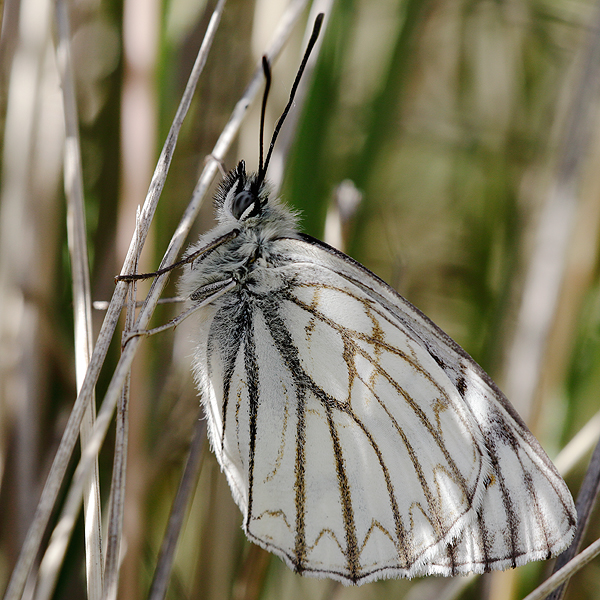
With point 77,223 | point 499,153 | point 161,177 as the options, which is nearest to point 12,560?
point 77,223

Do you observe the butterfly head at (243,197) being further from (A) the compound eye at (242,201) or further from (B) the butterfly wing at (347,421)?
(B) the butterfly wing at (347,421)

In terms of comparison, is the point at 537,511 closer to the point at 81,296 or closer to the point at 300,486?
the point at 300,486

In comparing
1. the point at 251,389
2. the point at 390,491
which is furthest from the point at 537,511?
the point at 251,389

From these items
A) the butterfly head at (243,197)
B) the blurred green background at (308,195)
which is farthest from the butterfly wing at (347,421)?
the blurred green background at (308,195)

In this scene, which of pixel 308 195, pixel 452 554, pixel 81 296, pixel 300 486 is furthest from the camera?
pixel 308 195

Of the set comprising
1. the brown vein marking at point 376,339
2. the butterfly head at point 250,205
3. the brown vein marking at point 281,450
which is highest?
the butterfly head at point 250,205

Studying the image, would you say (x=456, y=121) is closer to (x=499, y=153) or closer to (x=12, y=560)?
(x=499, y=153)

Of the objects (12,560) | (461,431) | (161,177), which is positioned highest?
(161,177)
